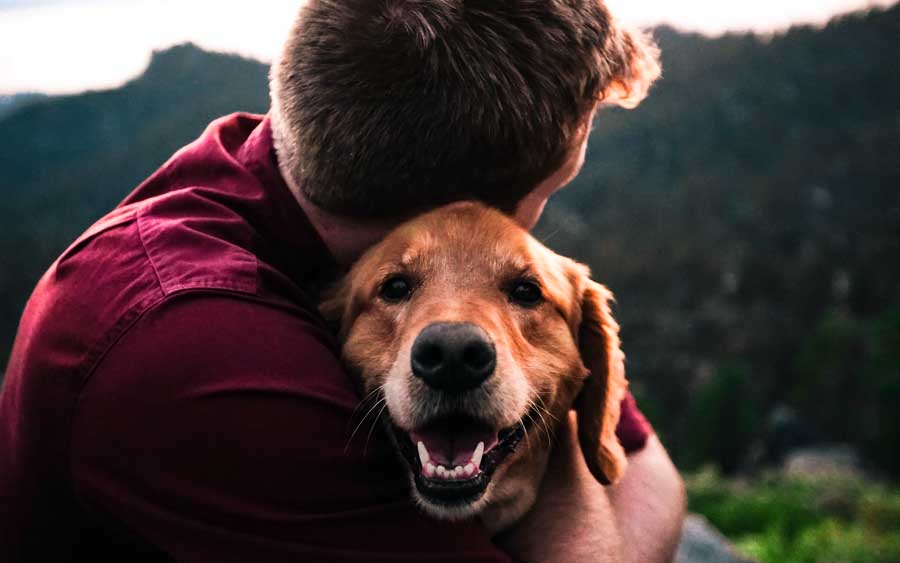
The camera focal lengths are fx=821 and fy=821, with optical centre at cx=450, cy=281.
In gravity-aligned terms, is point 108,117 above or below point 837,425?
above

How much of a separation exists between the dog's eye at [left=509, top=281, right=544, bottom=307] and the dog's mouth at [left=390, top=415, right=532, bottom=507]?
1.57 feet

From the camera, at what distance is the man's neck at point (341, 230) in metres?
2.99

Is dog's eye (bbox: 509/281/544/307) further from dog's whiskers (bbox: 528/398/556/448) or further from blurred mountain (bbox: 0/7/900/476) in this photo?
blurred mountain (bbox: 0/7/900/476)

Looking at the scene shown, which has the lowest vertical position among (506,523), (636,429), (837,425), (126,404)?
(837,425)

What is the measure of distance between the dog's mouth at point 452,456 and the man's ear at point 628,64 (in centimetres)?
139

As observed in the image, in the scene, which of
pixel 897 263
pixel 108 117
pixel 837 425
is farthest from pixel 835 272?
pixel 108 117

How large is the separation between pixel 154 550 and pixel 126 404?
70 cm

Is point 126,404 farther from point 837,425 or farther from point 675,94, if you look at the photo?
point 675,94

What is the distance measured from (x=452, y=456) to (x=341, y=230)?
0.99 meters

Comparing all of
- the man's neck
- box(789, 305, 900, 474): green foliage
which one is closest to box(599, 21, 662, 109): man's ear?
the man's neck

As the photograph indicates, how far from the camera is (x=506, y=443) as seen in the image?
2947 millimetres

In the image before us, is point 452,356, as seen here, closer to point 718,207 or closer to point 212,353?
point 212,353

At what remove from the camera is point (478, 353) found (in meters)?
2.61

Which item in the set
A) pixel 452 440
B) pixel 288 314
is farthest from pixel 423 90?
pixel 452 440
